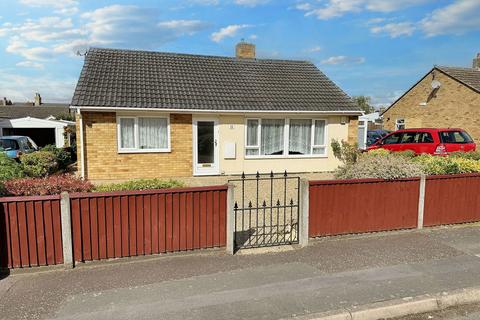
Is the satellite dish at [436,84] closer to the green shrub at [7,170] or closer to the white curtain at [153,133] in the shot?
the white curtain at [153,133]

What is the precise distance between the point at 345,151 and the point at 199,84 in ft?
20.7

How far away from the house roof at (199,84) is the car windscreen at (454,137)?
11.5ft

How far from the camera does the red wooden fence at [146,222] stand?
17.8ft

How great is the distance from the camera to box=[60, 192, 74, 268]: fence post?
5.25 metres

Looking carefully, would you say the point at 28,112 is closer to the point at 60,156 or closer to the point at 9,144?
the point at 60,156

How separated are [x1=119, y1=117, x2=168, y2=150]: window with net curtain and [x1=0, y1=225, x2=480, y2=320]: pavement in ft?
26.1

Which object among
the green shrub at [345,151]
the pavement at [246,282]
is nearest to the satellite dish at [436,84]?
the green shrub at [345,151]

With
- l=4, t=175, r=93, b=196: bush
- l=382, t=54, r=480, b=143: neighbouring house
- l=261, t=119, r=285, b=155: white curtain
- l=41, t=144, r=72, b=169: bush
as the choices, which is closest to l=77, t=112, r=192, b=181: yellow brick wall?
l=261, t=119, r=285, b=155: white curtain

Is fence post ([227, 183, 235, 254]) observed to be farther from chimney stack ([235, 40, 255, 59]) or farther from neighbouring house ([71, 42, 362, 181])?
chimney stack ([235, 40, 255, 59])

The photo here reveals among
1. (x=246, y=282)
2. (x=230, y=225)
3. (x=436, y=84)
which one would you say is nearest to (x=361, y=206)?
(x=230, y=225)

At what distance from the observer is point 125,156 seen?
12.9m

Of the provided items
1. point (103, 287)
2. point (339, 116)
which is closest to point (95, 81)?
point (339, 116)

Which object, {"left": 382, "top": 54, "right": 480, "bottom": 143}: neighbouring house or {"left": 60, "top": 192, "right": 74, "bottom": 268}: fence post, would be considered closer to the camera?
{"left": 60, "top": 192, "right": 74, "bottom": 268}: fence post

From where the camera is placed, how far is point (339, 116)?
14992mm
